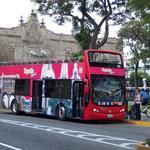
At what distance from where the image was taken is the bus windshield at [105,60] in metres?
25.7

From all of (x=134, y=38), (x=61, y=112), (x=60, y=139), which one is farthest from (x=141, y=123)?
(x=134, y=38)

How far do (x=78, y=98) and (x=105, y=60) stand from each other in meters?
2.40

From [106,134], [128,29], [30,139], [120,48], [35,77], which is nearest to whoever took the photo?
[30,139]

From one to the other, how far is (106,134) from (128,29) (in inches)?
1331

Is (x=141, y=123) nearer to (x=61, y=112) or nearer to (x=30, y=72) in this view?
(x=61, y=112)

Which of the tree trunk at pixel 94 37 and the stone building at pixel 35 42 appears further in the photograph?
the stone building at pixel 35 42

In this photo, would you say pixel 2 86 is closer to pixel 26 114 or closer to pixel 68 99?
pixel 26 114

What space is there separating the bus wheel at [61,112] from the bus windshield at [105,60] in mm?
3155

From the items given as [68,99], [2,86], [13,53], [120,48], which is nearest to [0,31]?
[13,53]

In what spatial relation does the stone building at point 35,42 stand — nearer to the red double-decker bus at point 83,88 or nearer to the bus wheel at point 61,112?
the red double-decker bus at point 83,88

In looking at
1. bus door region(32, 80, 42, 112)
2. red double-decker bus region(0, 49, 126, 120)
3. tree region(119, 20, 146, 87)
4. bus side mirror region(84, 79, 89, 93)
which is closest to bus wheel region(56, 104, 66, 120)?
red double-decker bus region(0, 49, 126, 120)

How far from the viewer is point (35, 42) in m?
85.3

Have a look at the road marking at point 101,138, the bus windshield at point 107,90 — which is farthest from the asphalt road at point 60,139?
the bus windshield at point 107,90

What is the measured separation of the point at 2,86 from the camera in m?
34.4
